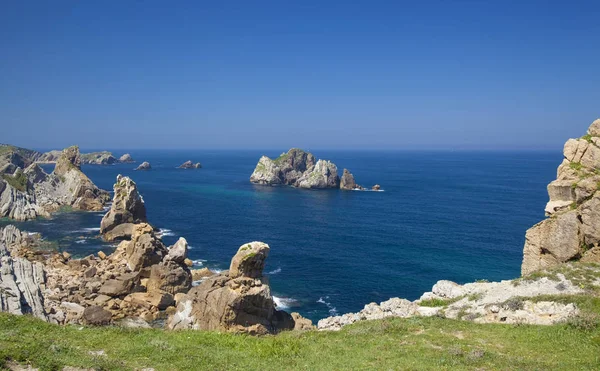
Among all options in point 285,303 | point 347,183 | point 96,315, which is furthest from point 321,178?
point 96,315

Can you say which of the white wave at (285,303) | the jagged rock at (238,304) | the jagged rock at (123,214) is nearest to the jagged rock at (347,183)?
the jagged rock at (123,214)

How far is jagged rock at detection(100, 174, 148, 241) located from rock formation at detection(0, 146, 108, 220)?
30.0 meters

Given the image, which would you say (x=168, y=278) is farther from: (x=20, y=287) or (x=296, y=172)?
(x=296, y=172)

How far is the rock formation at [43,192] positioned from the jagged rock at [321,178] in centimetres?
7961

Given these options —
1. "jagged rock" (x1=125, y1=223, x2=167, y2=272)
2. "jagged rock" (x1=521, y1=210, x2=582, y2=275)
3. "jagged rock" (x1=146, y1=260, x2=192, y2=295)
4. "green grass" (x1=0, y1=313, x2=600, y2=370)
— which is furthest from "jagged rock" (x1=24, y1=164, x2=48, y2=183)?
"jagged rock" (x1=521, y1=210, x2=582, y2=275)

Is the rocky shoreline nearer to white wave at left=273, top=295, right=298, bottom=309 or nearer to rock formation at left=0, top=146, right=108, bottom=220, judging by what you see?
white wave at left=273, top=295, right=298, bottom=309

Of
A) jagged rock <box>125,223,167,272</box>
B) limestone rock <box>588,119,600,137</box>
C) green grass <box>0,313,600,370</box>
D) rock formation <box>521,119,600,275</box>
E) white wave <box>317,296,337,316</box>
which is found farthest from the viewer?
jagged rock <box>125,223,167,272</box>

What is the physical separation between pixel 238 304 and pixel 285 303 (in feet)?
67.9

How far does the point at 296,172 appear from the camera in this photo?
619 feet

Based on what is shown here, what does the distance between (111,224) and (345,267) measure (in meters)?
52.3

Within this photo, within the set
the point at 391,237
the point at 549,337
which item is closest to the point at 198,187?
the point at 391,237

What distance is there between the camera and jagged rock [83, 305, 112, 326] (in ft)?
141

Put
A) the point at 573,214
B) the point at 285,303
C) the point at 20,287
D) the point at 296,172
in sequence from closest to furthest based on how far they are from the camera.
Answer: the point at 573,214, the point at 20,287, the point at 285,303, the point at 296,172

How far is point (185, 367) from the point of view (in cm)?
1881
